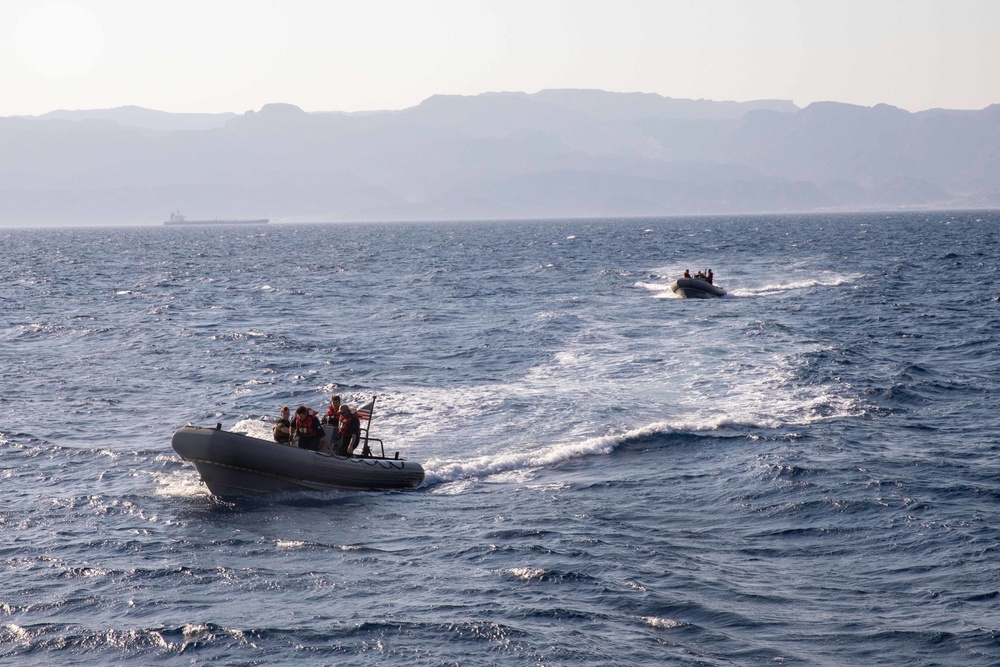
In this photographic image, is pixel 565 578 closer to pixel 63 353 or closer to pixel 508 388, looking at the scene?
pixel 508 388

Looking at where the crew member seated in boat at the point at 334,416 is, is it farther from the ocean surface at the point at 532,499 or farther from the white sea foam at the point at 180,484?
the white sea foam at the point at 180,484

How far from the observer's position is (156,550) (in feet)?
53.6

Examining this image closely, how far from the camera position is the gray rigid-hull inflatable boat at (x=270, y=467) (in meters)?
18.8

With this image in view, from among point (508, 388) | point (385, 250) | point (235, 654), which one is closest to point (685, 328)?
point (508, 388)

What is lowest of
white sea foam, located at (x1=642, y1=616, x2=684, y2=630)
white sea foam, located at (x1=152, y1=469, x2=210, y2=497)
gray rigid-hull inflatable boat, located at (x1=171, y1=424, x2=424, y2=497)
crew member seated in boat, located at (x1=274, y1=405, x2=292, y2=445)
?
white sea foam, located at (x1=642, y1=616, x2=684, y2=630)

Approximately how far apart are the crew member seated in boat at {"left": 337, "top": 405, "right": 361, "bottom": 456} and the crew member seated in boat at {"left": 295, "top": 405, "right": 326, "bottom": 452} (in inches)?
20.2

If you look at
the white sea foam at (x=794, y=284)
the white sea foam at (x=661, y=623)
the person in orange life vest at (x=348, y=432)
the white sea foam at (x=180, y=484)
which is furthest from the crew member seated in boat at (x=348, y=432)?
the white sea foam at (x=794, y=284)

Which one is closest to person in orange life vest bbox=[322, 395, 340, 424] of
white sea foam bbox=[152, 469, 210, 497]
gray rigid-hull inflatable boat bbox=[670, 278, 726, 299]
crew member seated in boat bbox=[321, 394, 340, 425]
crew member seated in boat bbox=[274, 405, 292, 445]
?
crew member seated in boat bbox=[321, 394, 340, 425]

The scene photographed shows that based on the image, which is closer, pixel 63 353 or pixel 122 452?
pixel 122 452

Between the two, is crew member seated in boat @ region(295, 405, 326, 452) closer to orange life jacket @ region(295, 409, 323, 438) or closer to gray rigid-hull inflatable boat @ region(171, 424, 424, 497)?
orange life jacket @ region(295, 409, 323, 438)

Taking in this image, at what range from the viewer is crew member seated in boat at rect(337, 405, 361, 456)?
798 inches

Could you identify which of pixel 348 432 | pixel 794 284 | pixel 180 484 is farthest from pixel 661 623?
pixel 794 284

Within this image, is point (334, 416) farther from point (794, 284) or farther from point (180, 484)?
point (794, 284)

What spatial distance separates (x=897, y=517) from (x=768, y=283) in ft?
136
